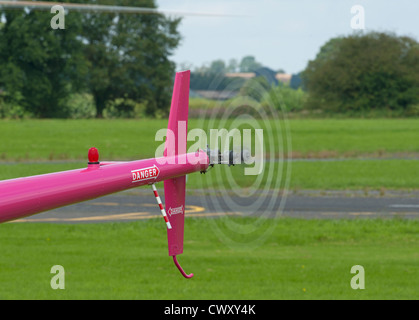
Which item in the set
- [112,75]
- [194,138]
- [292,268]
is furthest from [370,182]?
[112,75]

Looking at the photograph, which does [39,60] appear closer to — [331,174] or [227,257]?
[331,174]

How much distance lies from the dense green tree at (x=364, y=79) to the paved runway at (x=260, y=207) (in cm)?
4042

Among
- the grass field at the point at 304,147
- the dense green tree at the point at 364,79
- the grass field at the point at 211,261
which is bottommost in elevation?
the grass field at the point at 211,261

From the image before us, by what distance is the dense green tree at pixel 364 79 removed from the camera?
73.1 metres

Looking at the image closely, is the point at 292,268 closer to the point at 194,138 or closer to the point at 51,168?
the point at 194,138

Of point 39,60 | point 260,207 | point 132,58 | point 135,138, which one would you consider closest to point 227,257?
point 260,207

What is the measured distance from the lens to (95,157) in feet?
18.1

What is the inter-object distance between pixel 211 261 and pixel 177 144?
11.4m

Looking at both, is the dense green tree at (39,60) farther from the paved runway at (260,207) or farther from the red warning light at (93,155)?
the red warning light at (93,155)

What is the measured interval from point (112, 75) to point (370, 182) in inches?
1422

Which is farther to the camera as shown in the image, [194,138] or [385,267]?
[385,267]

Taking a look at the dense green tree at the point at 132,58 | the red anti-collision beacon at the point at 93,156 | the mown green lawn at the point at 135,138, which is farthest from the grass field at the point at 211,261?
the dense green tree at the point at 132,58

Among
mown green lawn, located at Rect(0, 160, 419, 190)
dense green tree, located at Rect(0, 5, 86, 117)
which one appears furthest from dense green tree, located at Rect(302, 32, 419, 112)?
mown green lawn, located at Rect(0, 160, 419, 190)

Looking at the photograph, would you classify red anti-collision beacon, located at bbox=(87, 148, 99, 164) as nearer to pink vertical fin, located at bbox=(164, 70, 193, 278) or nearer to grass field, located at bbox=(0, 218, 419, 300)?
pink vertical fin, located at bbox=(164, 70, 193, 278)
